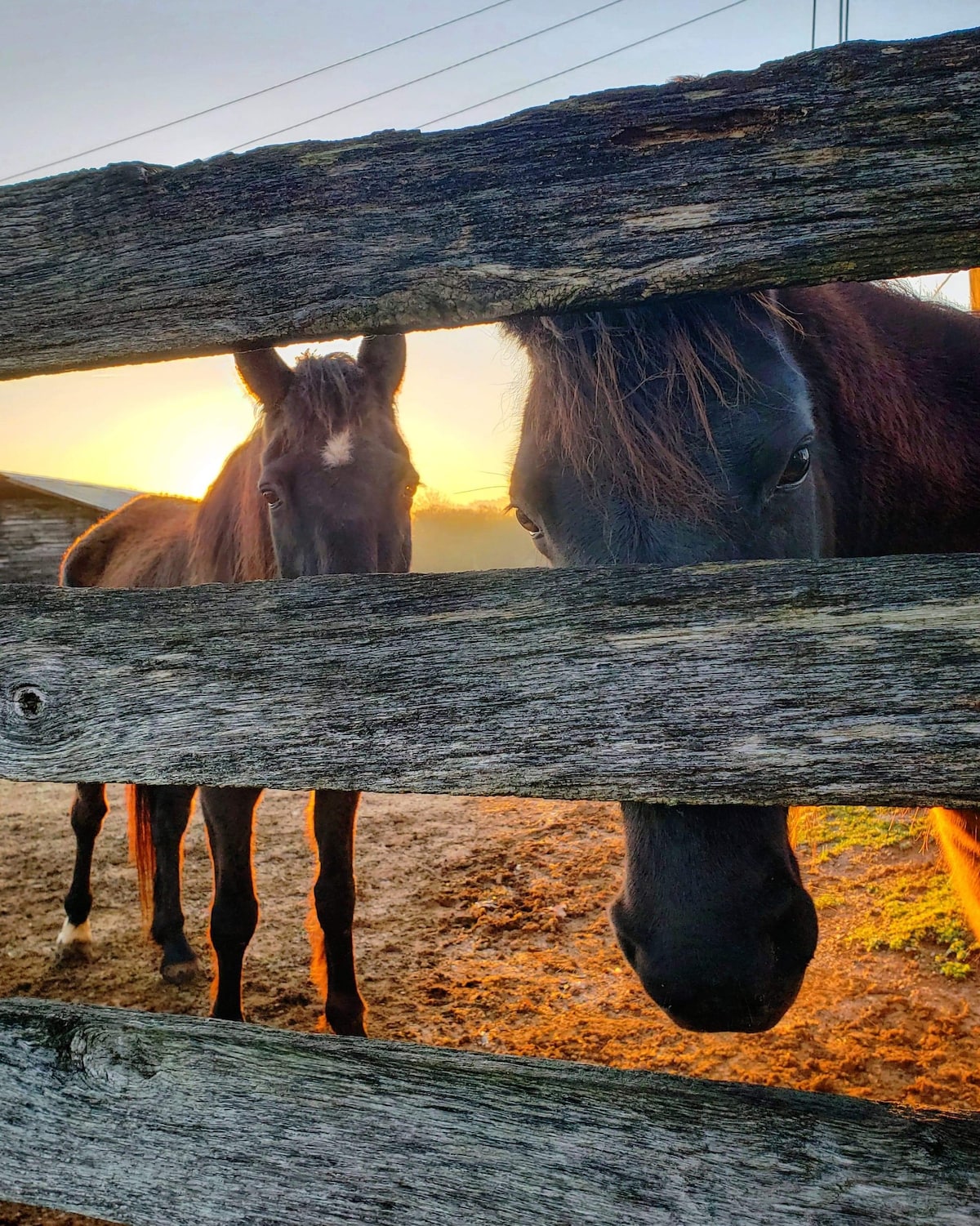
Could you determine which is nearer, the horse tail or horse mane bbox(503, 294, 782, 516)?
horse mane bbox(503, 294, 782, 516)


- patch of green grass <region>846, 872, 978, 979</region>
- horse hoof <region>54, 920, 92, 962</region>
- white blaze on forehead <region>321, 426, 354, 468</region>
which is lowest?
horse hoof <region>54, 920, 92, 962</region>

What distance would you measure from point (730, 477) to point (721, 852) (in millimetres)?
650

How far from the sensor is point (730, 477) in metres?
1.37

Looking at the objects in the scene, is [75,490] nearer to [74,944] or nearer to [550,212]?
[74,944]

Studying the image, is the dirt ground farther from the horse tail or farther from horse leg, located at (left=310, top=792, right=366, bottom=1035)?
the horse tail

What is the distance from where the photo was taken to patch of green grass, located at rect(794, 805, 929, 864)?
4348 mm

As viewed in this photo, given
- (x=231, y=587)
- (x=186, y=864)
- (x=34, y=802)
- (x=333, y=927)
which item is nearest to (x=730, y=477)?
(x=231, y=587)

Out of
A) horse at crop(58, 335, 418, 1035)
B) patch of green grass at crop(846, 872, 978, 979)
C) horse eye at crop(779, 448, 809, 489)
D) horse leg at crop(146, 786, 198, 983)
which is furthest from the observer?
horse leg at crop(146, 786, 198, 983)

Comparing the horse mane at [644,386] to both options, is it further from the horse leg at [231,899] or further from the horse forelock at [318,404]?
the horse leg at [231,899]

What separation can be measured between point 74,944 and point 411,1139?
3.95 metres

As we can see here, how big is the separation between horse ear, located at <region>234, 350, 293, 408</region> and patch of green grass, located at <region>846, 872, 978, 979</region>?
11.4ft

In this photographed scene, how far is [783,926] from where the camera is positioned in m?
1.21

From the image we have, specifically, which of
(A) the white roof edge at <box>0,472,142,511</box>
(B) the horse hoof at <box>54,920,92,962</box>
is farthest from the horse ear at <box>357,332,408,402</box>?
(A) the white roof edge at <box>0,472,142,511</box>

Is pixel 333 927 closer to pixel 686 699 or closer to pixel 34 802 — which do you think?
pixel 686 699
